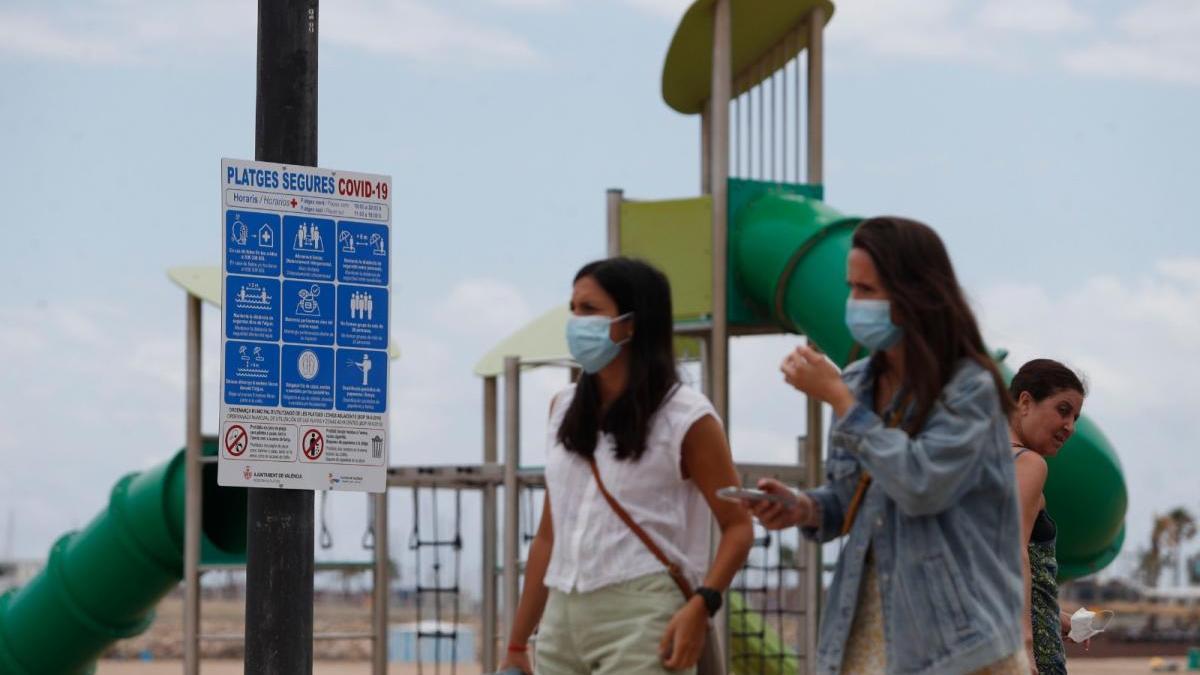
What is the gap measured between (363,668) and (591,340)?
5777 centimetres

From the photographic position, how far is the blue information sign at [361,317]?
644cm

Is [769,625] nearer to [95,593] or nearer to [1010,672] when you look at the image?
[95,593]

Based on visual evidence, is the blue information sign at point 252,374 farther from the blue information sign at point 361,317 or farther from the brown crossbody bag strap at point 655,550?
the brown crossbody bag strap at point 655,550

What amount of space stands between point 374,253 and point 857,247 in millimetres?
2578

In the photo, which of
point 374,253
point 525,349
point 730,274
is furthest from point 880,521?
point 525,349

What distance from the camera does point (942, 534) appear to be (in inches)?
160

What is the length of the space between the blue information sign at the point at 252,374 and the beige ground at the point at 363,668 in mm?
38574

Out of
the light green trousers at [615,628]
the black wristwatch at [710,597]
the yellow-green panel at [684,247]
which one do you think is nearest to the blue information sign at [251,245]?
the light green trousers at [615,628]

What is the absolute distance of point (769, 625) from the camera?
17219mm

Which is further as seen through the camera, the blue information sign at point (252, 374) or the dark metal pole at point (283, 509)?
the blue information sign at point (252, 374)

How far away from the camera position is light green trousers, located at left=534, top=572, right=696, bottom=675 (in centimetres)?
483

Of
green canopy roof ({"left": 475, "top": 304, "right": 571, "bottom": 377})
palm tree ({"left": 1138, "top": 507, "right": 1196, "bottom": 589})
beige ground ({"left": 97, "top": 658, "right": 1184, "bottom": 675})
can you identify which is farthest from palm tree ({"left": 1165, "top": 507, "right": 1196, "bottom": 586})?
green canopy roof ({"left": 475, "top": 304, "right": 571, "bottom": 377})

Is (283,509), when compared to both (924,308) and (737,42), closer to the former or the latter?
(924,308)

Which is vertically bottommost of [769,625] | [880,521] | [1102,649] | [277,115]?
[1102,649]
